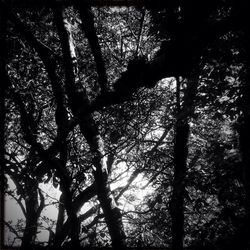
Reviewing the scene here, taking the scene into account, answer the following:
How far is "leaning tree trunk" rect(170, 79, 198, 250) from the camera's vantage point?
417 cm

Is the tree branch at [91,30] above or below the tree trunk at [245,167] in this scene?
above

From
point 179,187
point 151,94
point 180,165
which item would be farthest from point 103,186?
point 151,94

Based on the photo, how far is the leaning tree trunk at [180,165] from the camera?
4.17 meters

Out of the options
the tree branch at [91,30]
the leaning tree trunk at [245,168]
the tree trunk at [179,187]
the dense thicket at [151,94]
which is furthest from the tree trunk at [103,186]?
the leaning tree trunk at [245,168]

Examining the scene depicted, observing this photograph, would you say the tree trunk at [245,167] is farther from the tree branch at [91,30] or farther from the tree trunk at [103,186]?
the tree trunk at [103,186]

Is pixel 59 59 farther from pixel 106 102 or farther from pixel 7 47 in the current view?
pixel 106 102

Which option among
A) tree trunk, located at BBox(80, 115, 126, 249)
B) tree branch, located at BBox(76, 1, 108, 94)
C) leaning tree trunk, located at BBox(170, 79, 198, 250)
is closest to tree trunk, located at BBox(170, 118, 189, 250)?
leaning tree trunk, located at BBox(170, 79, 198, 250)

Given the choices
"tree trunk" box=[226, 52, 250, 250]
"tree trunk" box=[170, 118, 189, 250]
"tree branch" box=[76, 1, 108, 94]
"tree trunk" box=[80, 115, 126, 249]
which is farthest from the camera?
"tree trunk" box=[80, 115, 126, 249]

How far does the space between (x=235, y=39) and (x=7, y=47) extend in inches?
167

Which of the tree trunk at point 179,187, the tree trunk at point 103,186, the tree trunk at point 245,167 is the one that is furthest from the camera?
the tree trunk at point 103,186

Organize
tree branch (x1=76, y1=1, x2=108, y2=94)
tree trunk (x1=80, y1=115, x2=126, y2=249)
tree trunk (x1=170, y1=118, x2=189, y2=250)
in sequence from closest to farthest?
tree trunk (x1=170, y1=118, x2=189, y2=250) < tree branch (x1=76, y1=1, x2=108, y2=94) < tree trunk (x1=80, y1=115, x2=126, y2=249)

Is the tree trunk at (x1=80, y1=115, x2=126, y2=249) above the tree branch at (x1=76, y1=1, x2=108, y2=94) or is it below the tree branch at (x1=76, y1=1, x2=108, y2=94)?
below

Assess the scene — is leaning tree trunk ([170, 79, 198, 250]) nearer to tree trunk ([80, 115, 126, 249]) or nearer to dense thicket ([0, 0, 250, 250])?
dense thicket ([0, 0, 250, 250])

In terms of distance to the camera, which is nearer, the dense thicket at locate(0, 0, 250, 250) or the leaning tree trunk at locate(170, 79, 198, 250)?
the dense thicket at locate(0, 0, 250, 250)
